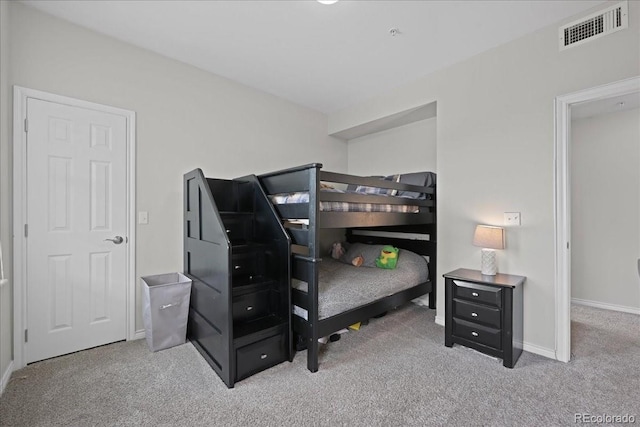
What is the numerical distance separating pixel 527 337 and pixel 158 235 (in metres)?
3.46

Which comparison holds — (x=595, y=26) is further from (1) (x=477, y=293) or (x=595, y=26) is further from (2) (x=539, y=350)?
(2) (x=539, y=350)

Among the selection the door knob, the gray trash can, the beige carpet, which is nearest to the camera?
the beige carpet

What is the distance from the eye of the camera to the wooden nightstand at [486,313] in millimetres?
2203

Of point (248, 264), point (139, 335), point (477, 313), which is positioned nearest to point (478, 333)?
point (477, 313)

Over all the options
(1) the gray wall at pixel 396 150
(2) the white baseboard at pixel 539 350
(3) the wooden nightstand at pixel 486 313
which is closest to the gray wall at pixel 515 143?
(2) the white baseboard at pixel 539 350

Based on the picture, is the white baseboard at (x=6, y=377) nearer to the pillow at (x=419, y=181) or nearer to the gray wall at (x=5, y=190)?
the gray wall at (x=5, y=190)

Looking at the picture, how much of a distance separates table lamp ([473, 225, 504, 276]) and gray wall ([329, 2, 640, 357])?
0.19 metres

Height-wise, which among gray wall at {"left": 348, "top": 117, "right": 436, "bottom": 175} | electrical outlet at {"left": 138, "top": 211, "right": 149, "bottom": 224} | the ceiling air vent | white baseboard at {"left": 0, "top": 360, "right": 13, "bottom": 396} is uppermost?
the ceiling air vent

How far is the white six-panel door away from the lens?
2234mm

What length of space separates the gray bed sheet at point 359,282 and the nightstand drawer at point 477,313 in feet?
1.93

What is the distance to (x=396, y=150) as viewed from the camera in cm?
409

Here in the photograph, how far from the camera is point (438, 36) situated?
2.51 m

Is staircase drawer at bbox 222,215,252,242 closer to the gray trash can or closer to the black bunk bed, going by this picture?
the black bunk bed

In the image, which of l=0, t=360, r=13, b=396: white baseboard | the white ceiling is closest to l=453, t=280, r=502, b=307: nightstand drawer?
the white ceiling
